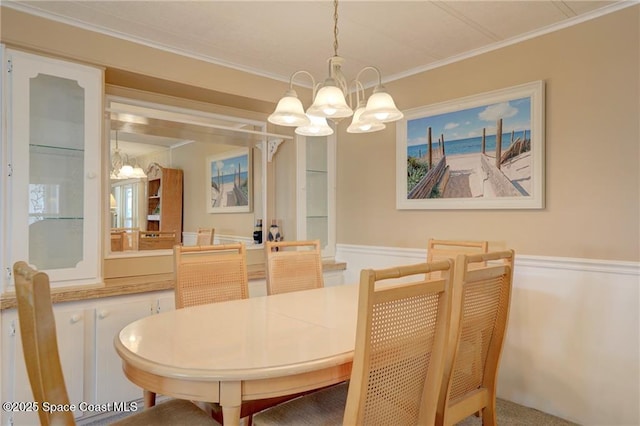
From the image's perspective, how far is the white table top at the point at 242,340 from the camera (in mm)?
1250

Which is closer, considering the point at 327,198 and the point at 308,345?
the point at 308,345

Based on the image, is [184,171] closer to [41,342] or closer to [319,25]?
[319,25]

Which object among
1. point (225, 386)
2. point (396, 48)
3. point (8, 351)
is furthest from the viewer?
point (396, 48)

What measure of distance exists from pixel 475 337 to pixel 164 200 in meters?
2.48

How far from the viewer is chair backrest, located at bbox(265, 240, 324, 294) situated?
246 cm

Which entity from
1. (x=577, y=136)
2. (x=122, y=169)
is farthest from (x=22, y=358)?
(x=577, y=136)

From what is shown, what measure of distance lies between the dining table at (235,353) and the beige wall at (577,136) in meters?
1.44

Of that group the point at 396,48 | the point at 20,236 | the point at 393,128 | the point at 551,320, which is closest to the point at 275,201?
the point at 393,128

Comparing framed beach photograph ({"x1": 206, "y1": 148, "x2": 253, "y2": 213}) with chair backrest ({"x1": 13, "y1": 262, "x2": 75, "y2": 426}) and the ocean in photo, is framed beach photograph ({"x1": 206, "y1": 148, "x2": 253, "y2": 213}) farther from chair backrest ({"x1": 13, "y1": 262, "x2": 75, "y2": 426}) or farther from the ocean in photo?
chair backrest ({"x1": 13, "y1": 262, "x2": 75, "y2": 426})

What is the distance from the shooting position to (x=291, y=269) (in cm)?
254

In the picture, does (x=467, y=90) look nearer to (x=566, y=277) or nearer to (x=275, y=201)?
(x=566, y=277)

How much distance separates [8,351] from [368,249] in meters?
2.54

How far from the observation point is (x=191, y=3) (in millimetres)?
2141

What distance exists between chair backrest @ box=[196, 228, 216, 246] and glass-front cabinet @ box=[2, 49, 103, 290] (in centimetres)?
91
